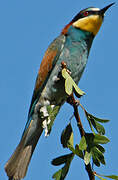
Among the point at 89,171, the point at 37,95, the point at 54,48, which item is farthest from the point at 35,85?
the point at 89,171

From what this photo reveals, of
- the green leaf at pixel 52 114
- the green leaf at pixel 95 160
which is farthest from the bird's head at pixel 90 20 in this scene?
the green leaf at pixel 95 160

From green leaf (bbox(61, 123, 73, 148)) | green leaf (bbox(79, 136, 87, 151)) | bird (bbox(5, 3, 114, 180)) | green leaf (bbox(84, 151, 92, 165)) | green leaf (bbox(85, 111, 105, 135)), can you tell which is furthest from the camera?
bird (bbox(5, 3, 114, 180))

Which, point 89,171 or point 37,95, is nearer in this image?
point 89,171

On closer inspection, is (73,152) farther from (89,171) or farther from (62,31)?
(62,31)

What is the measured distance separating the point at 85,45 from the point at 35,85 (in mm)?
718

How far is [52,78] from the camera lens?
3.66 meters

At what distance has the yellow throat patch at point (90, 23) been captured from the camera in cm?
397

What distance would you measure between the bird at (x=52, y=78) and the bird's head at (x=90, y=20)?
0.01 m

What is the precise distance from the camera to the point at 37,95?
3.79 m

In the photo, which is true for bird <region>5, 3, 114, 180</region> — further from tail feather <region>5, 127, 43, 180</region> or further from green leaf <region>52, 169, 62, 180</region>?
green leaf <region>52, 169, 62, 180</region>

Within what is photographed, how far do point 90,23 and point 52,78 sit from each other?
86cm

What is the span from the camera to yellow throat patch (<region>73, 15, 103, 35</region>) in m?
3.97

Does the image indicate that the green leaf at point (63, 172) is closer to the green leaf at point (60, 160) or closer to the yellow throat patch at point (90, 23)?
the green leaf at point (60, 160)

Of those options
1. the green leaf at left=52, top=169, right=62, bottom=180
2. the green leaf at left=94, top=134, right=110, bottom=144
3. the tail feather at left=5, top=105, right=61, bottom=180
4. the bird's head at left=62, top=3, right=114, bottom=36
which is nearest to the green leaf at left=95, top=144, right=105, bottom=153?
the green leaf at left=94, top=134, right=110, bottom=144
